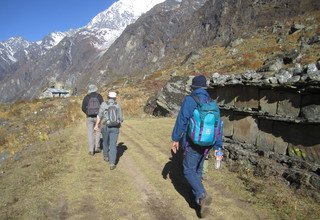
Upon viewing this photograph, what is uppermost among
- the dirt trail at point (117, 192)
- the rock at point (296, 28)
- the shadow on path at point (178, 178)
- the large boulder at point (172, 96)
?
the rock at point (296, 28)

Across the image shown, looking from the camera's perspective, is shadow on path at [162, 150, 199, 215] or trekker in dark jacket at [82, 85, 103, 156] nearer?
shadow on path at [162, 150, 199, 215]

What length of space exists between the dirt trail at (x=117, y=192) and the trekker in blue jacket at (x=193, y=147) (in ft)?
1.71

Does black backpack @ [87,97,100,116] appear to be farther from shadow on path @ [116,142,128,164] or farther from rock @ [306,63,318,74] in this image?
rock @ [306,63,318,74]

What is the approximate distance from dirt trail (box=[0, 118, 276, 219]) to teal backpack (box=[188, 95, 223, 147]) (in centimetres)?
154

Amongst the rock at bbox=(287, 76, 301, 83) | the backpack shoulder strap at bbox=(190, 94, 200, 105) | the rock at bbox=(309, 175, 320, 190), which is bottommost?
the rock at bbox=(309, 175, 320, 190)

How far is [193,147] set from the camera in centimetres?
660

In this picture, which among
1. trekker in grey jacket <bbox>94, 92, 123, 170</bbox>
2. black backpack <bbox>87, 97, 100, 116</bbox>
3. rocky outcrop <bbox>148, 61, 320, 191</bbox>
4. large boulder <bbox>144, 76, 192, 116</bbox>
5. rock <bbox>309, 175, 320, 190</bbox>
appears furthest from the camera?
large boulder <bbox>144, 76, 192, 116</bbox>

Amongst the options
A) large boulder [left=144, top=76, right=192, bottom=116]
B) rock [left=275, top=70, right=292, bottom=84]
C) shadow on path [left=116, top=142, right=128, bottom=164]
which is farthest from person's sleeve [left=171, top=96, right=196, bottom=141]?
large boulder [left=144, top=76, right=192, bottom=116]

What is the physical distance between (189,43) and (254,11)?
49.1 m

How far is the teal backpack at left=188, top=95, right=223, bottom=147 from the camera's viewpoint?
6.34 m

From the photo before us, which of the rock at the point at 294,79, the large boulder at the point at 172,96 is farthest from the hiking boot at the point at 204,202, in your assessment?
the large boulder at the point at 172,96

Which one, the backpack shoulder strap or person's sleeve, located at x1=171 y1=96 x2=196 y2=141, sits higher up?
the backpack shoulder strap

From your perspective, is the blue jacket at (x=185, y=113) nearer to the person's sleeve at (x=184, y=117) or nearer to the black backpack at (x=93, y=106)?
the person's sleeve at (x=184, y=117)

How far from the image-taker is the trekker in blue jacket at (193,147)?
21.4 ft
